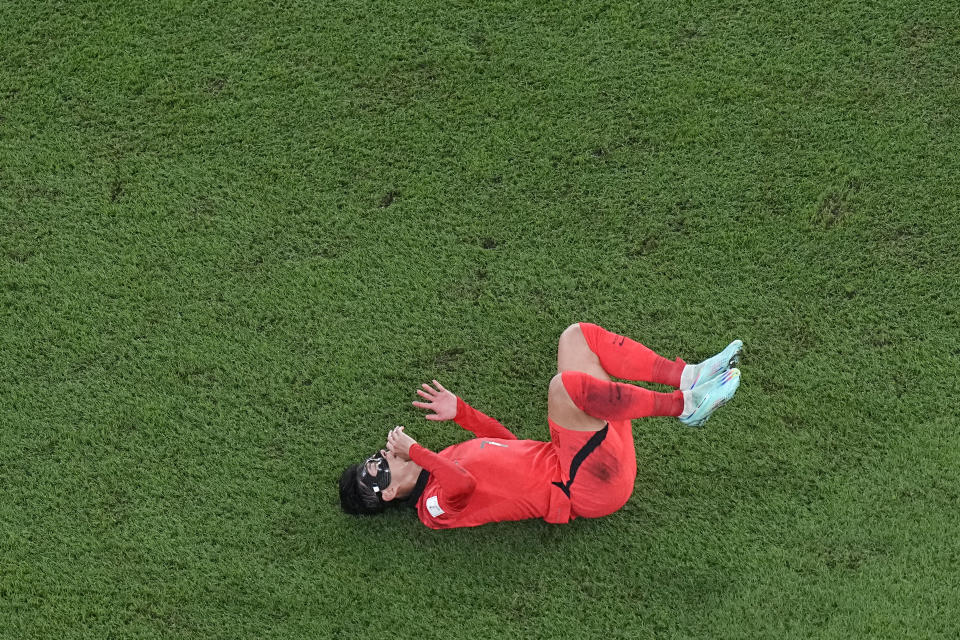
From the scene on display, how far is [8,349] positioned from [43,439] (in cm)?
50

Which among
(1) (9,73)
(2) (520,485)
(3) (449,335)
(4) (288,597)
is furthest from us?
(1) (9,73)

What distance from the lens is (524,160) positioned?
4.12m

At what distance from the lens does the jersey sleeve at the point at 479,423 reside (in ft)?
11.5

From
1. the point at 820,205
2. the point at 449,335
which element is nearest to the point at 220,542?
the point at 449,335

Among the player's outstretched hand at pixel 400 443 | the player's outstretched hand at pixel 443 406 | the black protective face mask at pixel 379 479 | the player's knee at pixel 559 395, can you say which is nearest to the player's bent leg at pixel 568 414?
the player's knee at pixel 559 395

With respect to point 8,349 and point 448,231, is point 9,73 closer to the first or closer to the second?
point 8,349

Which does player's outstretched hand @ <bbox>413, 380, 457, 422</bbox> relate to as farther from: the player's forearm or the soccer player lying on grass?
the player's forearm

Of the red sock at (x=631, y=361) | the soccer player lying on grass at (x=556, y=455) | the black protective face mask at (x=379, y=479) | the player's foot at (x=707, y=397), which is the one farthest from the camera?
the black protective face mask at (x=379, y=479)

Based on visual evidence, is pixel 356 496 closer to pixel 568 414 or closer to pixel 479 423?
pixel 479 423

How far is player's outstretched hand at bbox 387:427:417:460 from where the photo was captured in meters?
3.41

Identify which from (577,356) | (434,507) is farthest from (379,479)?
(577,356)

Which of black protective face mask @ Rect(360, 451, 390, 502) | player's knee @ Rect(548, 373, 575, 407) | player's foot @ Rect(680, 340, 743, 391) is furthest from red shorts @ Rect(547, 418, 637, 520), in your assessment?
black protective face mask @ Rect(360, 451, 390, 502)

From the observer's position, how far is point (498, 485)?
11.4 ft

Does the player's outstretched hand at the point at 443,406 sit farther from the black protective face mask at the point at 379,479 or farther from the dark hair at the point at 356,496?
the dark hair at the point at 356,496
